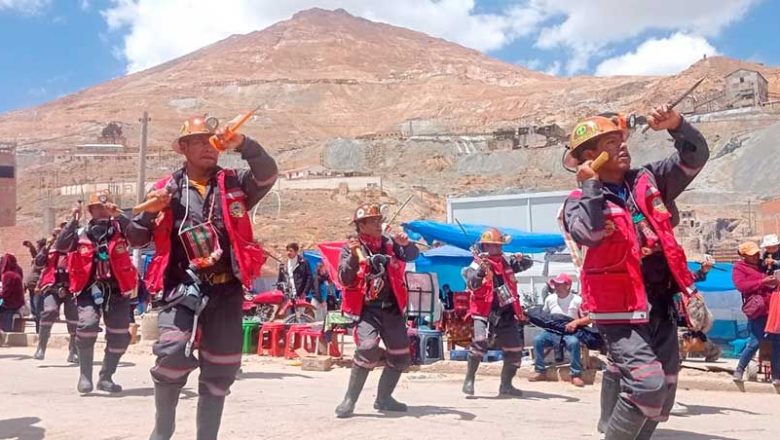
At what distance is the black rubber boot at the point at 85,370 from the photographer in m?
8.82

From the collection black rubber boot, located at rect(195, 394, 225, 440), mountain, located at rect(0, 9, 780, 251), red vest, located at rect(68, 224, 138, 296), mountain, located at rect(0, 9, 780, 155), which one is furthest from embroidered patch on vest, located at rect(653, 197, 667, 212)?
mountain, located at rect(0, 9, 780, 155)

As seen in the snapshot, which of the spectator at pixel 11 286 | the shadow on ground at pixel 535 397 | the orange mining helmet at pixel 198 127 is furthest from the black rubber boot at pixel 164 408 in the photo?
the spectator at pixel 11 286

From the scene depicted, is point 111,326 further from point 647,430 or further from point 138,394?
point 647,430

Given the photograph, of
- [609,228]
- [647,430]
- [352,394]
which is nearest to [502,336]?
[352,394]

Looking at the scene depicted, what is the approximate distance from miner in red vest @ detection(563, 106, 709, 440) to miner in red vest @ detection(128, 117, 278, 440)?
1.80 meters

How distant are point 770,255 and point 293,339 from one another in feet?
23.7

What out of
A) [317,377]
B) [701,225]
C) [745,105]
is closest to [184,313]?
[317,377]

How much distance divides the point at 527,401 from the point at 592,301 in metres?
4.45

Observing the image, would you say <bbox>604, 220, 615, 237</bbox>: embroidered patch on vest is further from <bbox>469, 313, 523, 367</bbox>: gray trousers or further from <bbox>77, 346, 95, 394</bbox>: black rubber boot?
<bbox>77, 346, 95, 394</bbox>: black rubber boot

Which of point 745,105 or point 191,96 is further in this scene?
point 191,96

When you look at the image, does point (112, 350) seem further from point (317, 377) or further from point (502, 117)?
point (502, 117)

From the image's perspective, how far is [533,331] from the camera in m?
13.5

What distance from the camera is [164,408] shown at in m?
5.19

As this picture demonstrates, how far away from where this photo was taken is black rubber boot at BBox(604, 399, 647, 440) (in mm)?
4367
